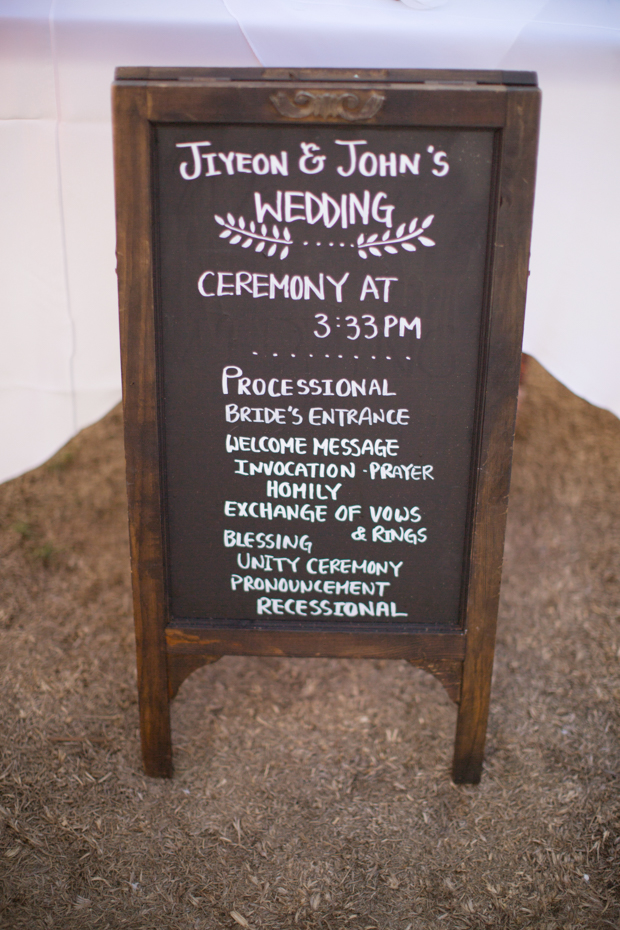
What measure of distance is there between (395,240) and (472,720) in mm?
1441

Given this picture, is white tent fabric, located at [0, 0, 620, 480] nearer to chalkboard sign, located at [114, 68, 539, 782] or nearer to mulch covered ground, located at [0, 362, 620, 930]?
chalkboard sign, located at [114, 68, 539, 782]

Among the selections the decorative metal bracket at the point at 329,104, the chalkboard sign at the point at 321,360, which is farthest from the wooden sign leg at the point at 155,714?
the decorative metal bracket at the point at 329,104

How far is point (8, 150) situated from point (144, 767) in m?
2.03

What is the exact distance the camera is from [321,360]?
1810 millimetres

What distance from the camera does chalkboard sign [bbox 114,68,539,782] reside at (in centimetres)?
163

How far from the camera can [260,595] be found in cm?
202

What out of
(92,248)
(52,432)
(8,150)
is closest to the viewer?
(8,150)

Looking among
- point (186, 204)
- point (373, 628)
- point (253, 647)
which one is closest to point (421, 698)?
point (373, 628)

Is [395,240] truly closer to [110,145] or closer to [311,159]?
[311,159]

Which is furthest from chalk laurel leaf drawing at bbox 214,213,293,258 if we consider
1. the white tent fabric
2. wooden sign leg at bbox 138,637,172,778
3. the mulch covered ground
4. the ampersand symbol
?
the mulch covered ground

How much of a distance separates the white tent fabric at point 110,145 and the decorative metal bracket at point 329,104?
55 centimetres

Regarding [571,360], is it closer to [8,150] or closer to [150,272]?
[150,272]

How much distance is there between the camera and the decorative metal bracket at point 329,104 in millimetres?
1595

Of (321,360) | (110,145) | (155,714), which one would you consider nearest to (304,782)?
(155,714)
